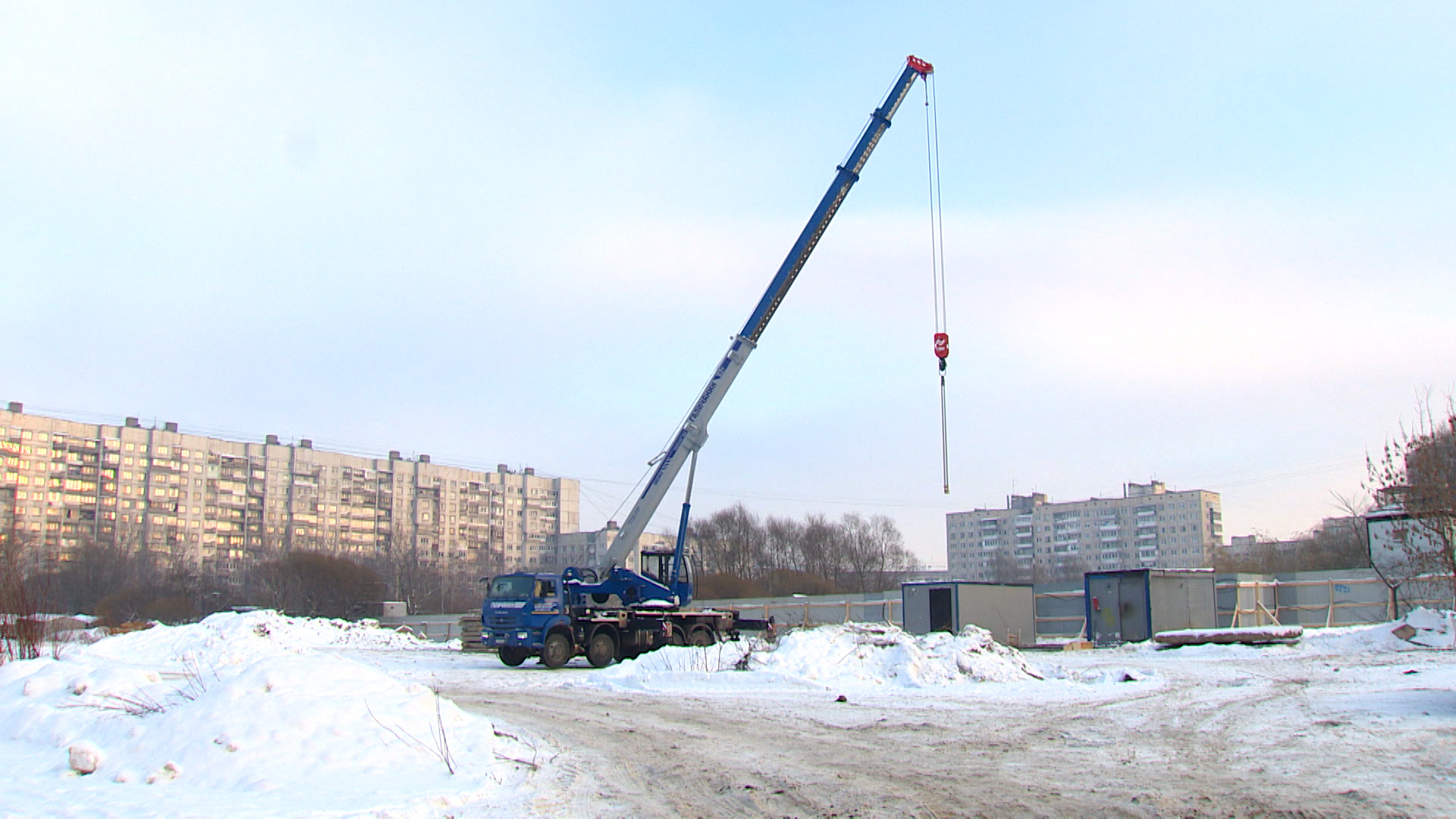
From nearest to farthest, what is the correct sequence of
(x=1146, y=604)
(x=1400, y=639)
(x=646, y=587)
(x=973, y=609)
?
(x=1400, y=639) → (x=646, y=587) → (x=1146, y=604) → (x=973, y=609)

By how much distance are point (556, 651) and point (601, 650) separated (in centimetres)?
120

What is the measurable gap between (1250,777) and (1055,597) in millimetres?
29477

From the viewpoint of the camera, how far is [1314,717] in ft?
44.4

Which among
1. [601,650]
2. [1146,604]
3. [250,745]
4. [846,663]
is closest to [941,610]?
[1146,604]

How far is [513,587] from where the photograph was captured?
1073 inches

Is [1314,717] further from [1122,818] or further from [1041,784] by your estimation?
[1122,818]

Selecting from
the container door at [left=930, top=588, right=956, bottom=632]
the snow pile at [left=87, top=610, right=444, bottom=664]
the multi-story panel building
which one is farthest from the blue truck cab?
the multi-story panel building

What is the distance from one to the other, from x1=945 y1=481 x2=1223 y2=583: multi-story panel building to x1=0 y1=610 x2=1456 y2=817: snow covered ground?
3775 inches

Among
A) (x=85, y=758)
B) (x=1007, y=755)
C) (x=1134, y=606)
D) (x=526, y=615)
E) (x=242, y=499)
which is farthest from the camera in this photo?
(x=242, y=499)

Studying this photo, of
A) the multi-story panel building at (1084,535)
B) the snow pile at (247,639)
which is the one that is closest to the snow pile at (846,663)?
the snow pile at (247,639)

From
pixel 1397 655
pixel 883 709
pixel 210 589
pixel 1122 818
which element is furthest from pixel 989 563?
pixel 1122 818

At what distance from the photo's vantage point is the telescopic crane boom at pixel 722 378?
28.6 meters

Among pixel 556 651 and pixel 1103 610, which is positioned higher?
pixel 1103 610

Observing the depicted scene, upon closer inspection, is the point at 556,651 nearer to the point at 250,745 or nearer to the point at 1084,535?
the point at 250,745
